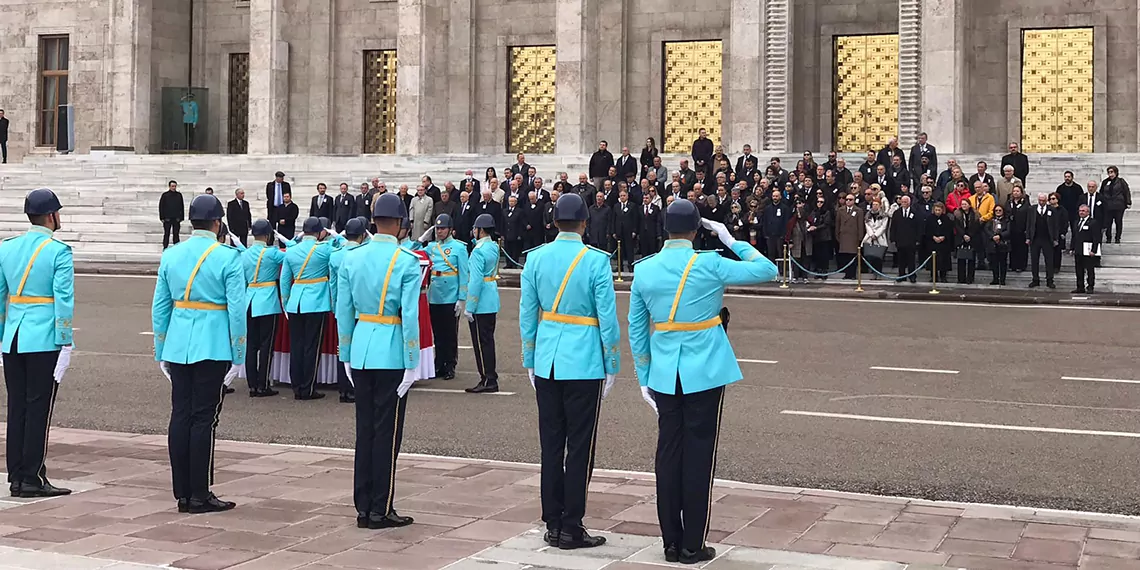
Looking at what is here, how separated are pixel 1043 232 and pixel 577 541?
18.7 m

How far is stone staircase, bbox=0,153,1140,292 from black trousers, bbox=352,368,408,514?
77.0 feet

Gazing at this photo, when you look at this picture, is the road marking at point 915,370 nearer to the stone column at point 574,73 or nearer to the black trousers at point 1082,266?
the black trousers at point 1082,266

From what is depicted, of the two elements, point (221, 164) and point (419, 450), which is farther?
point (221, 164)

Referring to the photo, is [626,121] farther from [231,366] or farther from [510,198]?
[231,366]

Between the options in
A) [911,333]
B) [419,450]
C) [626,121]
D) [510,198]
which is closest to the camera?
[419,450]

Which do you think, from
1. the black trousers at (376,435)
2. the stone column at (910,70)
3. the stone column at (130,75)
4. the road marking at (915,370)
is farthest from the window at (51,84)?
the black trousers at (376,435)

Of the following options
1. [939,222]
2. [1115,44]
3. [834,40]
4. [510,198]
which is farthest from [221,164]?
[1115,44]

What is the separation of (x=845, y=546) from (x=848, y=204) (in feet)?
60.7

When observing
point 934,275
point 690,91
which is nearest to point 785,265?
point 934,275

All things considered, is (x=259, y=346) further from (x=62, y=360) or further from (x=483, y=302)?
(x=62, y=360)

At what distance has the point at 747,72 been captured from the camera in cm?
3419

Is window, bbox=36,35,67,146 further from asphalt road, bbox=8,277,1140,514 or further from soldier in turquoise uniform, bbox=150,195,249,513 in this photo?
soldier in turquoise uniform, bbox=150,195,249,513

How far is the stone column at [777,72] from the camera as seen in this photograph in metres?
34.0

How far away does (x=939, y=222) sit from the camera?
970 inches
